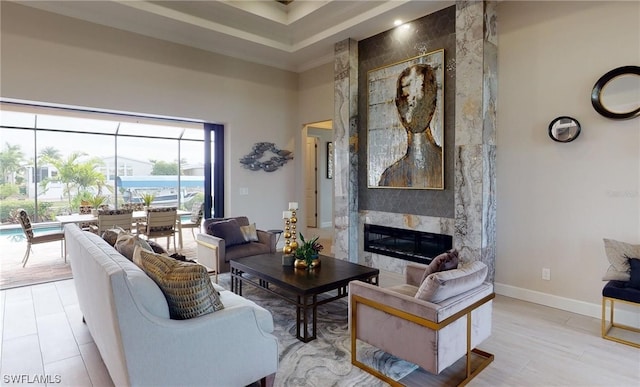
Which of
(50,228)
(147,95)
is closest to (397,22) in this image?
(147,95)

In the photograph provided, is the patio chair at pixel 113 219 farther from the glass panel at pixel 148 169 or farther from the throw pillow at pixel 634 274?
the throw pillow at pixel 634 274

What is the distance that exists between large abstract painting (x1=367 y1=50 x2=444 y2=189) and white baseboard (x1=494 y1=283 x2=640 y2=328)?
1.49 m

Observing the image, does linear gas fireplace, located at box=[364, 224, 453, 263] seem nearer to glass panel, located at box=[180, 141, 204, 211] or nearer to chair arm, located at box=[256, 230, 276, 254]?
chair arm, located at box=[256, 230, 276, 254]

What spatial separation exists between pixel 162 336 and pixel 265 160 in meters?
4.90

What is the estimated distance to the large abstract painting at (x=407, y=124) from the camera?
177 inches

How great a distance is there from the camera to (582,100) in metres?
3.51

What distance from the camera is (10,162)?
7.18m

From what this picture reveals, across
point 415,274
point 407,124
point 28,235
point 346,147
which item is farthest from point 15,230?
point 415,274

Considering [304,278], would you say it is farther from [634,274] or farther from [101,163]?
[101,163]

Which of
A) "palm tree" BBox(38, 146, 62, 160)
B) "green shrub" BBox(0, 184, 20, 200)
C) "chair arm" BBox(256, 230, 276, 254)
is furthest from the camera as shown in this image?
"palm tree" BBox(38, 146, 62, 160)

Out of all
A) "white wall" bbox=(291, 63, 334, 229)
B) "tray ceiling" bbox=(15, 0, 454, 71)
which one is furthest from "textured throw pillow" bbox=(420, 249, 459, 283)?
"white wall" bbox=(291, 63, 334, 229)

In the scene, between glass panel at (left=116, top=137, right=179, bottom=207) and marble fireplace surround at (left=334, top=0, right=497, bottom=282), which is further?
glass panel at (left=116, top=137, right=179, bottom=207)

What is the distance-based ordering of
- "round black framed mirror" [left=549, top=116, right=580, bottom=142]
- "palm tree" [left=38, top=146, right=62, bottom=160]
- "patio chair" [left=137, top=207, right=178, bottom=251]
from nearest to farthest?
1. "round black framed mirror" [left=549, top=116, right=580, bottom=142]
2. "patio chair" [left=137, top=207, right=178, bottom=251]
3. "palm tree" [left=38, top=146, right=62, bottom=160]

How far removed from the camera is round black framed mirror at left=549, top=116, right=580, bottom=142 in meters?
3.52
